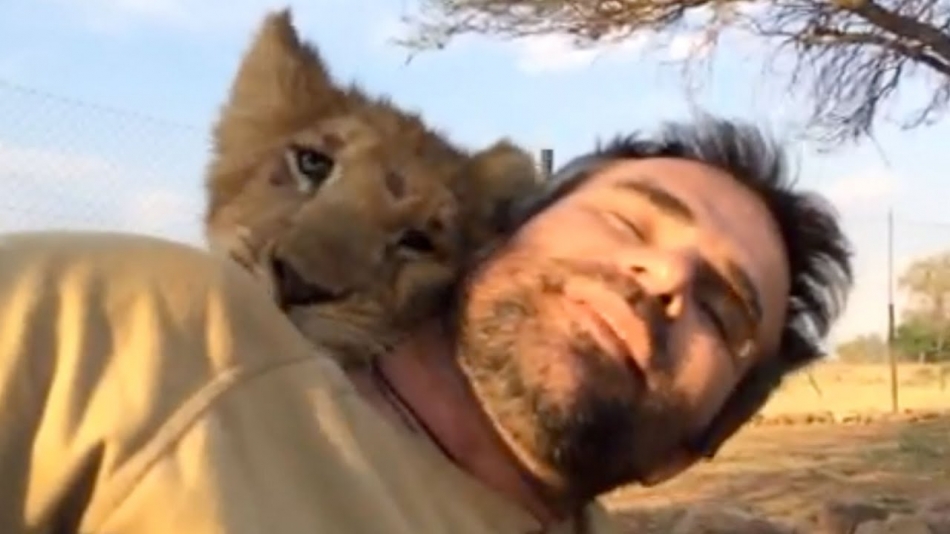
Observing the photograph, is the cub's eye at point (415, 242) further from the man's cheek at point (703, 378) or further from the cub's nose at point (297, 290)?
the man's cheek at point (703, 378)

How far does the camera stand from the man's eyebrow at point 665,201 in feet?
5.98

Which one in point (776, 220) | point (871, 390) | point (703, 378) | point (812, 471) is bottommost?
point (871, 390)

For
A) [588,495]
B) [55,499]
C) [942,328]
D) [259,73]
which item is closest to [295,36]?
[259,73]

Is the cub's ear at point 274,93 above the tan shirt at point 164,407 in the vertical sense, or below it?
above

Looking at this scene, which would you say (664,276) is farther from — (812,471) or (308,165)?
(812,471)

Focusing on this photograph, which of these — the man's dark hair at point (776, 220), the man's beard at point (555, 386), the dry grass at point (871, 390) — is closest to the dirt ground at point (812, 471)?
the dry grass at point (871, 390)

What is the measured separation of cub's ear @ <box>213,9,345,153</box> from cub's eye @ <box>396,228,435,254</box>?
7.2 inches

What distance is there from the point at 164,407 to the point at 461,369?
18.0 inches

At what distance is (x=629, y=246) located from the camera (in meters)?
1.76

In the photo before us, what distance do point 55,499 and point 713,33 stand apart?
7922 mm

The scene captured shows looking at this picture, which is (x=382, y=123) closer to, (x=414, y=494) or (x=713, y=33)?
(x=414, y=494)

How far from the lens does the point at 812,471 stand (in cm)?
941

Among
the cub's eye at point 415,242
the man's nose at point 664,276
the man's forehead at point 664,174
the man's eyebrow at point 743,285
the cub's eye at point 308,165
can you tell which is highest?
the cub's eye at point 308,165

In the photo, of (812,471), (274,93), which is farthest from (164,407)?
(812,471)
